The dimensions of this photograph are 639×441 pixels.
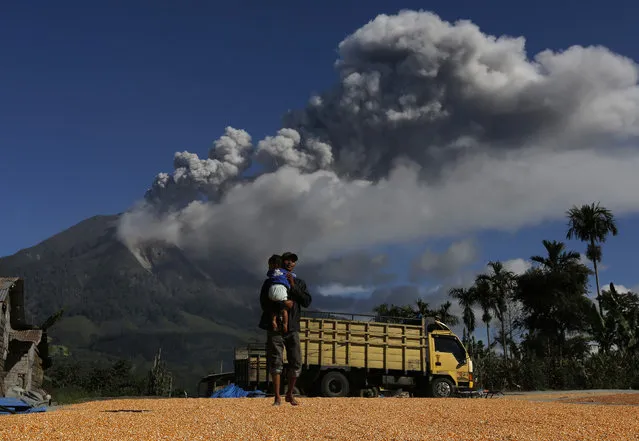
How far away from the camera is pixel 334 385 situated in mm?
→ 18812

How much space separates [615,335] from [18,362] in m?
29.6

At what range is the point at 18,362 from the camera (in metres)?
26.8

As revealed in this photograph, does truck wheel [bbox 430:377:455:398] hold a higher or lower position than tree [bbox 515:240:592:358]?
lower

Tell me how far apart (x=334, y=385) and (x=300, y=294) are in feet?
33.2

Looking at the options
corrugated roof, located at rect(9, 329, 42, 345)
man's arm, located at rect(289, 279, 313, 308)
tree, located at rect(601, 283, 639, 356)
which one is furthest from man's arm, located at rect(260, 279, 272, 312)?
tree, located at rect(601, 283, 639, 356)

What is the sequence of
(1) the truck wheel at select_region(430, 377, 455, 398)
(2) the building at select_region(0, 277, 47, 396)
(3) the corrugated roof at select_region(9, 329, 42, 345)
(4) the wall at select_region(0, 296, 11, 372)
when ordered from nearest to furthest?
1. (1) the truck wheel at select_region(430, 377, 455, 398)
2. (4) the wall at select_region(0, 296, 11, 372)
3. (2) the building at select_region(0, 277, 47, 396)
4. (3) the corrugated roof at select_region(9, 329, 42, 345)

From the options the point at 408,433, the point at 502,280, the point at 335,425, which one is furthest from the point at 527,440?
the point at 502,280

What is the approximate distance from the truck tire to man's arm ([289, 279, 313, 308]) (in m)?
9.52

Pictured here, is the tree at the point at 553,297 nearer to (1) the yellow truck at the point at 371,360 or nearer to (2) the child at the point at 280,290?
(1) the yellow truck at the point at 371,360

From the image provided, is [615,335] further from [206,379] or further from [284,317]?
[284,317]

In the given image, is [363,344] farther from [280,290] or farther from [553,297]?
[553,297]

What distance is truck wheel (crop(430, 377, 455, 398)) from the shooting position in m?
19.5

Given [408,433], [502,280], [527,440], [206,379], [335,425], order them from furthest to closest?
[502,280] < [206,379] < [335,425] < [408,433] < [527,440]

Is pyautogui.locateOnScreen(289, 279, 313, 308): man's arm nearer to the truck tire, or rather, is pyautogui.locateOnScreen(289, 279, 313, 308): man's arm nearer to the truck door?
the truck tire
